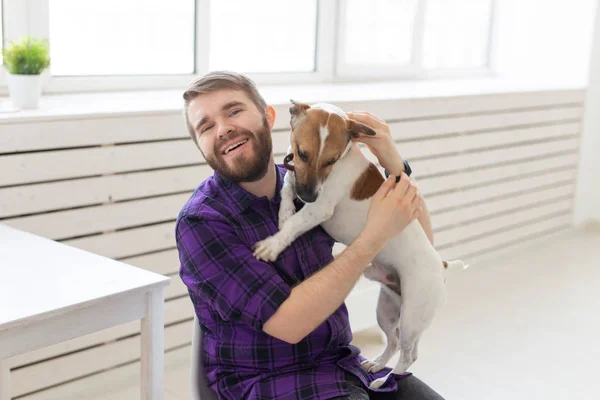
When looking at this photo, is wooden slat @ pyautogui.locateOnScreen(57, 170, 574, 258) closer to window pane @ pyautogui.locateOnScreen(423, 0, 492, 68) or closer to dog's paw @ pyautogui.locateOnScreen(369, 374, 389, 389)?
dog's paw @ pyautogui.locateOnScreen(369, 374, 389, 389)

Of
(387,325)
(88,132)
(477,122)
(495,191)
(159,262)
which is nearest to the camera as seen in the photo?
(387,325)

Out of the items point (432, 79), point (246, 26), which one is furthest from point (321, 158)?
point (432, 79)

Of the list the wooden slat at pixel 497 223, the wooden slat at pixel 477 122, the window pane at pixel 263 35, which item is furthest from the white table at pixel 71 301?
the wooden slat at pixel 497 223

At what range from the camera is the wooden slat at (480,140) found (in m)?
3.78

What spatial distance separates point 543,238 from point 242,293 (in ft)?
12.5

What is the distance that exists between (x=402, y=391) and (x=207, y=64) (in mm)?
2192

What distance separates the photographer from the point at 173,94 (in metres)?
3.16

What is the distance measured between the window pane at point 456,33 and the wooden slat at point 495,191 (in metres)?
0.97

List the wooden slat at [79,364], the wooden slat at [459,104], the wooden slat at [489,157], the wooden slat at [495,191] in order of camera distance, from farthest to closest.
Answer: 1. the wooden slat at [495,191]
2. the wooden slat at [489,157]
3. the wooden slat at [459,104]
4. the wooden slat at [79,364]

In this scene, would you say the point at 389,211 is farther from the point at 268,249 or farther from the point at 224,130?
the point at 224,130

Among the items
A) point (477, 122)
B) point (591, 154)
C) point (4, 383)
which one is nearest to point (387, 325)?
point (4, 383)

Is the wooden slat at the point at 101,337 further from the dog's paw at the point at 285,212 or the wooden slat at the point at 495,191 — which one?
the wooden slat at the point at 495,191

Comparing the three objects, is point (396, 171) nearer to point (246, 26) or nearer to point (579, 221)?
point (246, 26)

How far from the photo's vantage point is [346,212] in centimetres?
169
